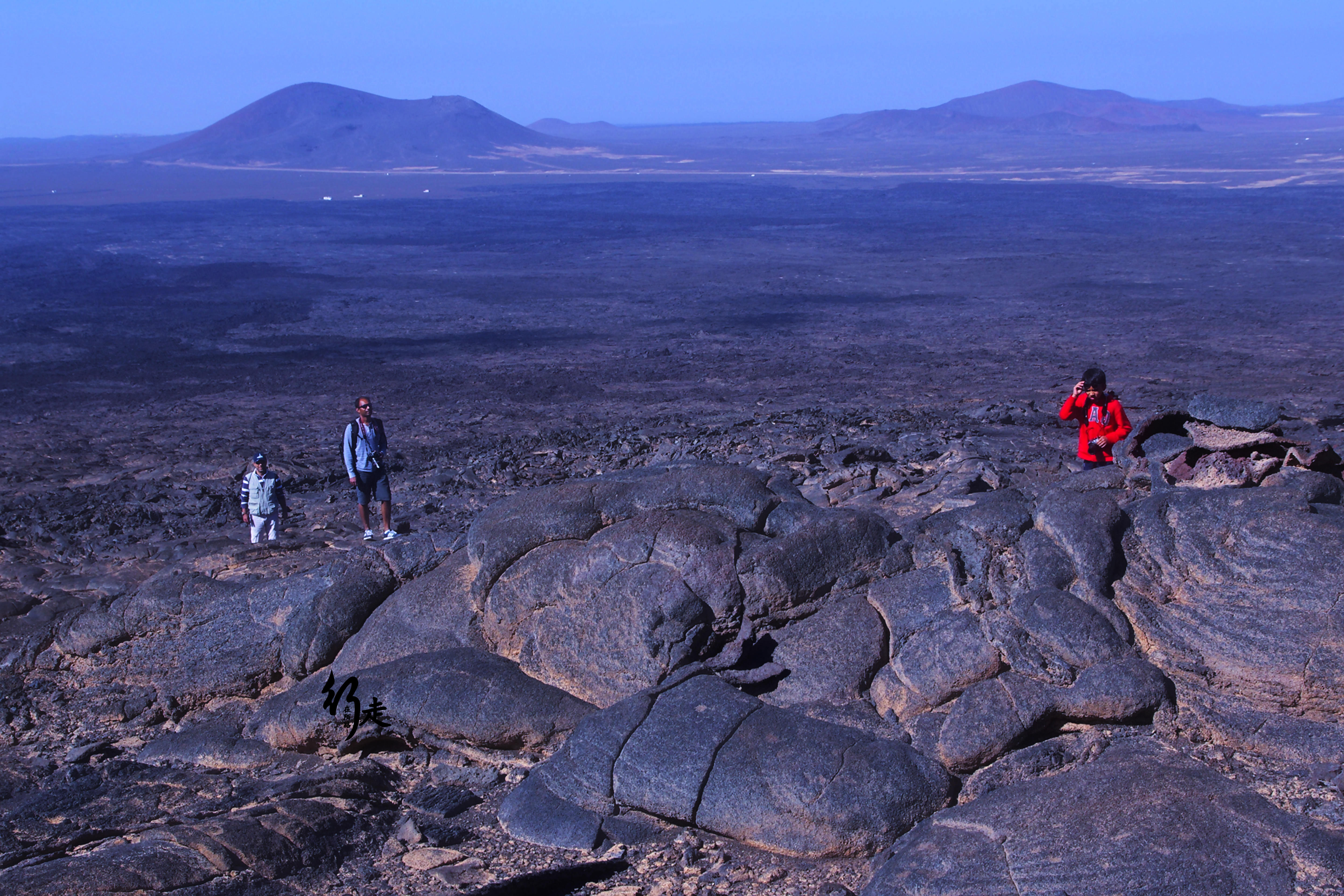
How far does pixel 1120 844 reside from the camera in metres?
4.42

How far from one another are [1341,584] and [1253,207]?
137ft

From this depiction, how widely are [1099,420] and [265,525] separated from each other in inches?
289

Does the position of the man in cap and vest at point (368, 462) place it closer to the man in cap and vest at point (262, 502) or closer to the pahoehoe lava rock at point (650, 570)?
the man in cap and vest at point (262, 502)

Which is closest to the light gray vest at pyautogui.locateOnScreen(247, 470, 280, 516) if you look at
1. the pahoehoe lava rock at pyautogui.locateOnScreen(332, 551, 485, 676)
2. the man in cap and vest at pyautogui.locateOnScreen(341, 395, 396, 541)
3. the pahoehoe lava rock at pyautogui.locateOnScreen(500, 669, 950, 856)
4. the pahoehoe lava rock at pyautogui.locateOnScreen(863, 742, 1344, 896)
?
the man in cap and vest at pyautogui.locateOnScreen(341, 395, 396, 541)

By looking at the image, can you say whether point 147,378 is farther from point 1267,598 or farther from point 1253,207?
point 1253,207

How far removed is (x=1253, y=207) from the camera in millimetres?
41031

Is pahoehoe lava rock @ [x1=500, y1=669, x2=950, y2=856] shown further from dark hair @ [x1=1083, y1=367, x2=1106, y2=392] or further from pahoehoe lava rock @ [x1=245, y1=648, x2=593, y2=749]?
dark hair @ [x1=1083, y1=367, x2=1106, y2=392]

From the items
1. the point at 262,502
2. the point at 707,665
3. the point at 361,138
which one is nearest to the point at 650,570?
the point at 707,665

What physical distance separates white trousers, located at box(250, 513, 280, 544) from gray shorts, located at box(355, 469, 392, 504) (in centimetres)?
80

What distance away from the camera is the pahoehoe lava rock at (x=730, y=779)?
4.93m

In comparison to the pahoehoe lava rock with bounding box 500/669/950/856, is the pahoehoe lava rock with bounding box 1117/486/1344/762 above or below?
above

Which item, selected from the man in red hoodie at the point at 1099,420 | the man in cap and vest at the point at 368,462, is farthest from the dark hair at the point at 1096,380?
the man in cap and vest at the point at 368,462

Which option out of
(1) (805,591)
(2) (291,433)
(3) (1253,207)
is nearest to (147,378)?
(2) (291,433)

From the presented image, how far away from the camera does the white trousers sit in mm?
9727
